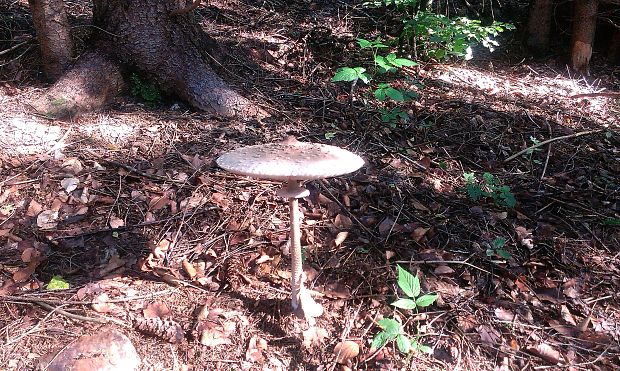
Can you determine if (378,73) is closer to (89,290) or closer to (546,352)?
(546,352)

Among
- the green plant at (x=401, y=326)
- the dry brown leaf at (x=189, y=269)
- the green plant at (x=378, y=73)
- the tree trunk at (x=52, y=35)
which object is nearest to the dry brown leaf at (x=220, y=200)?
the dry brown leaf at (x=189, y=269)

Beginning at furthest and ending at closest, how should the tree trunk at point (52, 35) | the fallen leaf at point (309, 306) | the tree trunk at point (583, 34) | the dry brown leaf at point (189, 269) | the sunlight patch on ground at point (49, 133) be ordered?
1. the tree trunk at point (583, 34)
2. the tree trunk at point (52, 35)
3. the sunlight patch on ground at point (49, 133)
4. the dry brown leaf at point (189, 269)
5. the fallen leaf at point (309, 306)

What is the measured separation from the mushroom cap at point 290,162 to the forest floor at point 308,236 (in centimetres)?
87

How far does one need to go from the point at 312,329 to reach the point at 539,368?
1186mm

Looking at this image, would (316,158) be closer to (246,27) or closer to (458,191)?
(458,191)

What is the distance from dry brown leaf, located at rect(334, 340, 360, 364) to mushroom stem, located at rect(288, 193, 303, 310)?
1.03 feet

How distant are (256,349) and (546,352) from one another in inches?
60.4

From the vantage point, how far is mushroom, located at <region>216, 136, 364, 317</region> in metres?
1.74

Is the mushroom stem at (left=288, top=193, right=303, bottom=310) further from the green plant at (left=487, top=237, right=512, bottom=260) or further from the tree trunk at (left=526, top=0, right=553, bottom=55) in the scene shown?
the tree trunk at (left=526, top=0, right=553, bottom=55)

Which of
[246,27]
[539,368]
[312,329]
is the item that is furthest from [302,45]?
[539,368]

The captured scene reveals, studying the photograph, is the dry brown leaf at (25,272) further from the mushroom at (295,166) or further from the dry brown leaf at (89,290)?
the mushroom at (295,166)

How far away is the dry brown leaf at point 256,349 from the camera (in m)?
2.13

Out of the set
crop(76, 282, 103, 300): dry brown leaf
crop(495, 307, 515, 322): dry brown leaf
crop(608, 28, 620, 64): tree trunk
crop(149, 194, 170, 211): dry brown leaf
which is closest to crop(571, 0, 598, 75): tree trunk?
crop(608, 28, 620, 64): tree trunk

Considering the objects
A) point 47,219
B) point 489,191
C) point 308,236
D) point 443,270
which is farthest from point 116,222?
point 489,191
